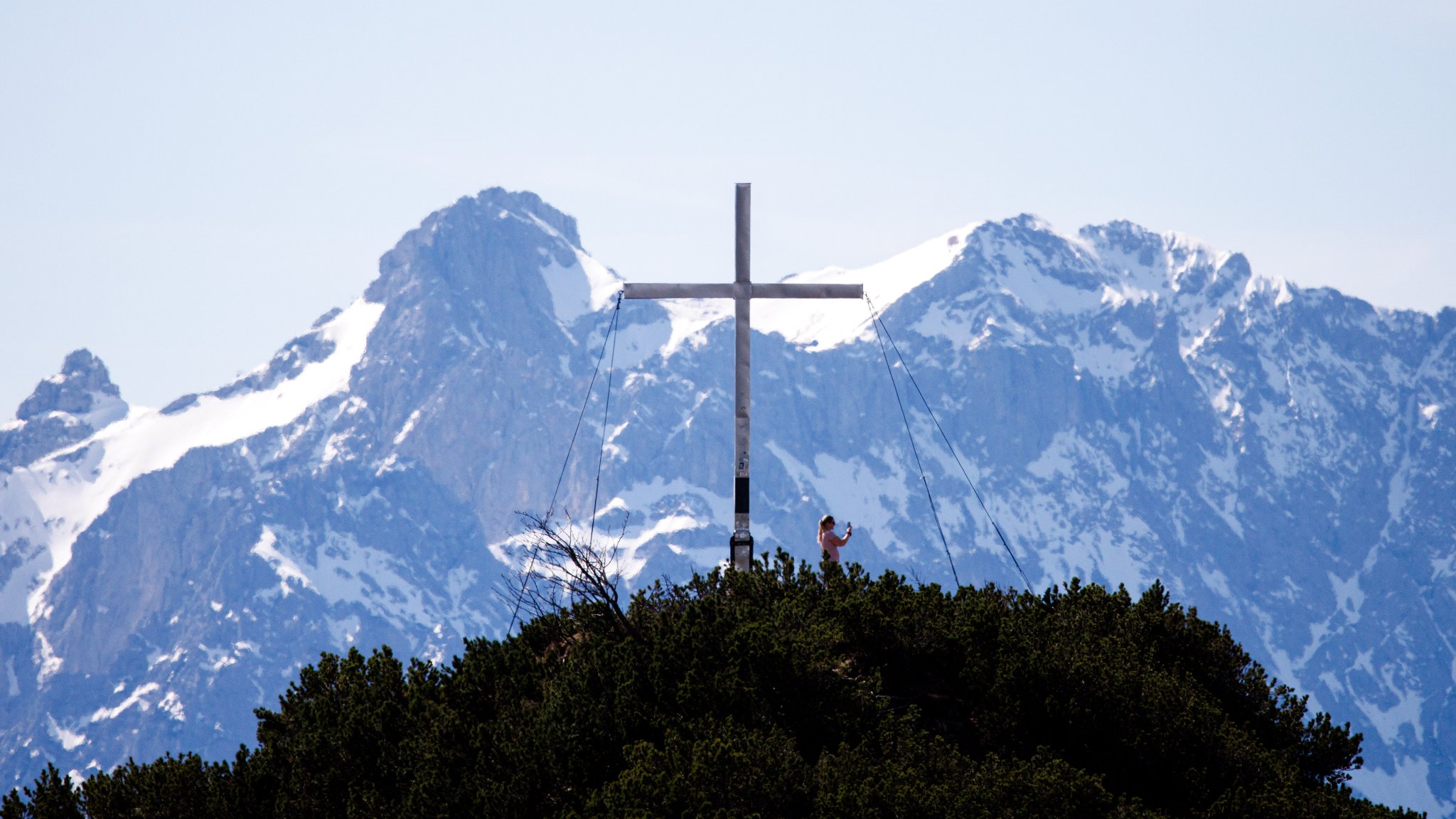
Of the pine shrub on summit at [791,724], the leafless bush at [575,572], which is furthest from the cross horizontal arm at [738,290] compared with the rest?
the pine shrub on summit at [791,724]

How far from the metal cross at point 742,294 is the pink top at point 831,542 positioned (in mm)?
1792

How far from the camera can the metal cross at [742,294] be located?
67.7 ft

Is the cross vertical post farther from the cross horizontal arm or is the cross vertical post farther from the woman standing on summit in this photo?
the woman standing on summit

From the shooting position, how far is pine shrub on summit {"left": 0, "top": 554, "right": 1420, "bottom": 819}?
15.6m

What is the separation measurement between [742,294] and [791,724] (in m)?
6.29

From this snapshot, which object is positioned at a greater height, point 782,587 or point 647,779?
point 782,587

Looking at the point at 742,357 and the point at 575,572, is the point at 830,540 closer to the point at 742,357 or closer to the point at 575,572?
the point at 742,357

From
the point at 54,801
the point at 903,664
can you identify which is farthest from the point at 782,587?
the point at 54,801

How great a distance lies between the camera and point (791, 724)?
56.0ft

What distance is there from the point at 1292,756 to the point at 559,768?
8.91 metres

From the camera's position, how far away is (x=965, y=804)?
15.2 metres

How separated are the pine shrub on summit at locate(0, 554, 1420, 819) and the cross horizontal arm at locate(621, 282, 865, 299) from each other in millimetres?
3692

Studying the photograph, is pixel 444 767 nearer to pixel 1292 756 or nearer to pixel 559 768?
pixel 559 768

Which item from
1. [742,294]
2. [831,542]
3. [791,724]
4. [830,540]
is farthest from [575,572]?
[830,540]
